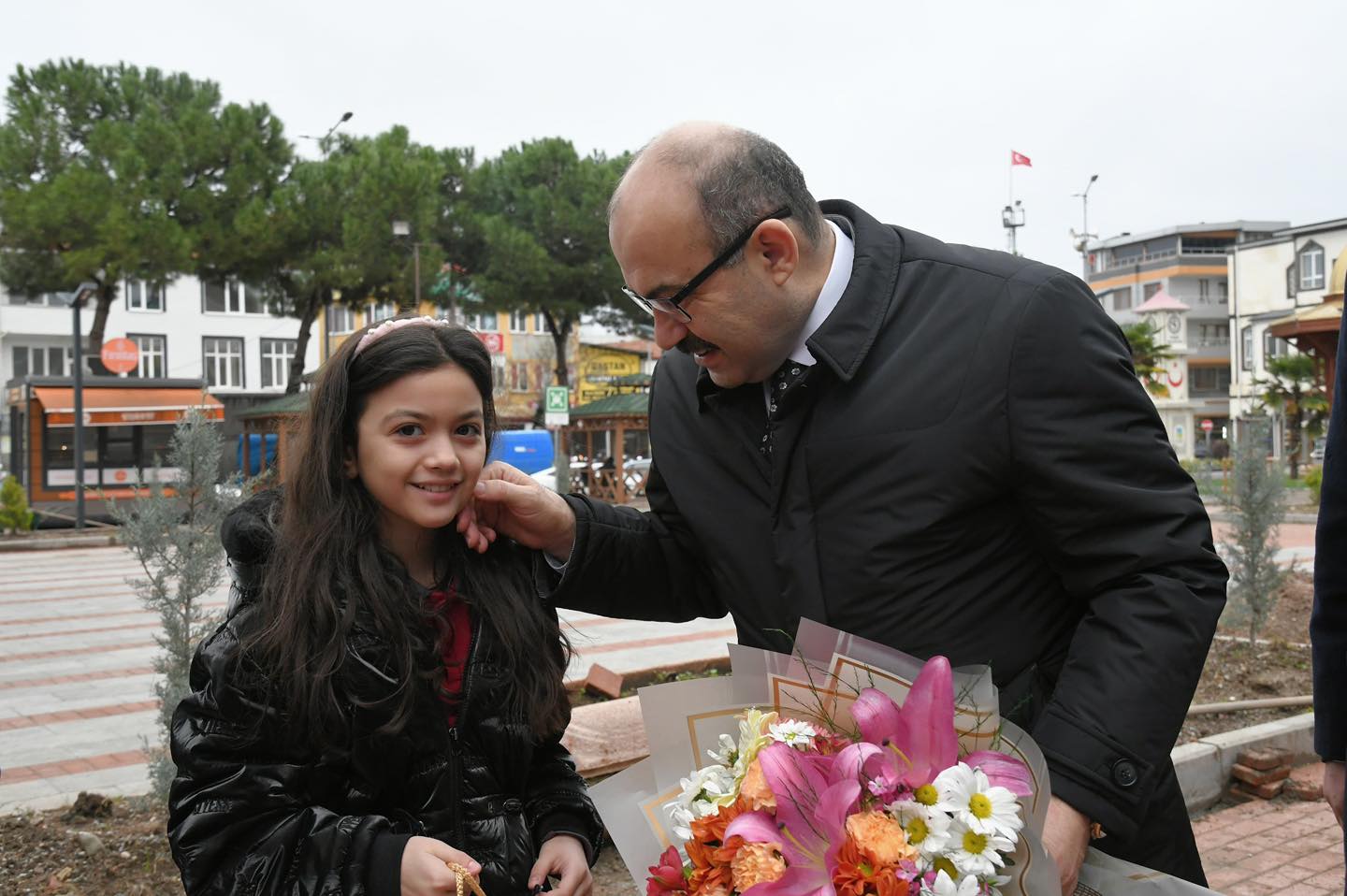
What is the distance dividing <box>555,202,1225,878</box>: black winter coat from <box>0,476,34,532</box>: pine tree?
20786 mm

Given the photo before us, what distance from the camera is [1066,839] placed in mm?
1488

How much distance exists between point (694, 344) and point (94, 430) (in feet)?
77.7

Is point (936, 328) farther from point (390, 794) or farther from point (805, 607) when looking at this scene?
point (390, 794)

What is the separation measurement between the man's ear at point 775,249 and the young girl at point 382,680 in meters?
0.65

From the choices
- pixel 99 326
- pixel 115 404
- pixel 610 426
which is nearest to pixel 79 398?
pixel 115 404

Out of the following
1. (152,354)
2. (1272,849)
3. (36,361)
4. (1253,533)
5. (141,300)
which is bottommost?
(1272,849)

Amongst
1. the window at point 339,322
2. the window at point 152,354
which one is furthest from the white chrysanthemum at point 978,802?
the window at point 339,322

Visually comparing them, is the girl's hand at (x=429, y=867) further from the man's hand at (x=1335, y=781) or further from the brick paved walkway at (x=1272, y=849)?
the brick paved walkway at (x=1272, y=849)

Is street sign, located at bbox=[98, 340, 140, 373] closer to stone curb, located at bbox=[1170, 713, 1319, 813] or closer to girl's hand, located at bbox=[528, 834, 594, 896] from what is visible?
stone curb, located at bbox=[1170, 713, 1319, 813]

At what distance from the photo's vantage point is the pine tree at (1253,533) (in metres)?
7.54

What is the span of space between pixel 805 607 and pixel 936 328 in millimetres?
504

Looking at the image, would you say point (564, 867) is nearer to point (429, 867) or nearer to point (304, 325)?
point (429, 867)

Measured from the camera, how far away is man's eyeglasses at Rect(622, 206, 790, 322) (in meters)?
1.83

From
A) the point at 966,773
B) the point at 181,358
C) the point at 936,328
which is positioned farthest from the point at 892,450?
the point at 181,358
